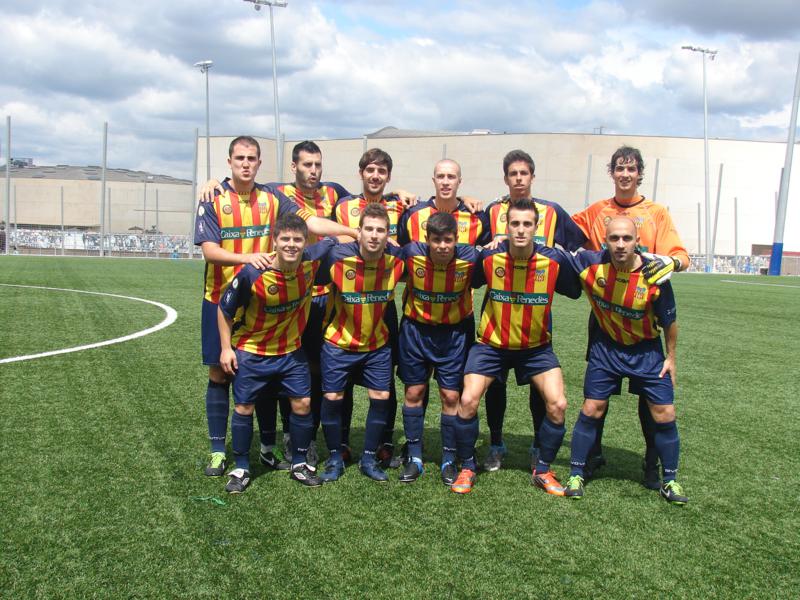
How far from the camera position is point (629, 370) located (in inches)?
165

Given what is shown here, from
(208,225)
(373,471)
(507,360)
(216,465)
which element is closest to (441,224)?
(507,360)

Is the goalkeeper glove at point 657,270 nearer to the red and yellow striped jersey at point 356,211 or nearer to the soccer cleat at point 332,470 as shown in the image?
the red and yellow striped jersey at point 356,211

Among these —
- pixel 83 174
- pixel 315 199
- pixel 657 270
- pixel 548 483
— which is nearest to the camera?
pixel 657 270

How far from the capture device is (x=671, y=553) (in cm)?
333

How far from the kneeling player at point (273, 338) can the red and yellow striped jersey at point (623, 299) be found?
1.62 m

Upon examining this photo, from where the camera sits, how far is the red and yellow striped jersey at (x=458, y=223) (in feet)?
15.1

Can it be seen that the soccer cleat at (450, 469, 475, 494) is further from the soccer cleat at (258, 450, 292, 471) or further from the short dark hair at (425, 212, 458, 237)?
the short dark hair at (425, 212, 458, 237)

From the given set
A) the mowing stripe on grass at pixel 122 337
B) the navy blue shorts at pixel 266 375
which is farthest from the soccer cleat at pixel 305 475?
the mowing stripe on grass at pixel 122 337

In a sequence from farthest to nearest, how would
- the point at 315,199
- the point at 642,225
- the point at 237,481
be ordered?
the point at 315,199 → the point at 642,225 → the point at 237,481

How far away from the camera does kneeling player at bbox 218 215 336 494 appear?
4.11 m

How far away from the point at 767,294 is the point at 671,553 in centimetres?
1864

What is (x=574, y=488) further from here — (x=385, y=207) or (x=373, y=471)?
(x=385, y=207)

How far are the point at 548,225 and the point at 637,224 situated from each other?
566 mm

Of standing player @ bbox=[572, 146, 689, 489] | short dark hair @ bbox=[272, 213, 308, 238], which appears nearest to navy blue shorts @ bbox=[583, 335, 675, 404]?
standing player @ bbox=[572, 146, 689, 489]
